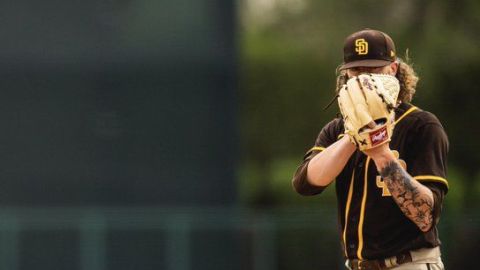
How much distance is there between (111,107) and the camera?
11008 mm

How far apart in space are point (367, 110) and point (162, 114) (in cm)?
716

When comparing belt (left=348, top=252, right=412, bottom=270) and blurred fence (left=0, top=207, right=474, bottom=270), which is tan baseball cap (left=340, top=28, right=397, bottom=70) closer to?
belt (left=348, top=252, right=412, bottom=270)

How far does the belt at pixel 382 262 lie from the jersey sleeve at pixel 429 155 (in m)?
0.28

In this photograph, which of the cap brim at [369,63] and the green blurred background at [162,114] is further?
the green blurred background at [162,114]

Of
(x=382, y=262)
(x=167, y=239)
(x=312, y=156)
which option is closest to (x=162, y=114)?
(x=167, y=239)

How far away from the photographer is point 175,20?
11102 millimetres

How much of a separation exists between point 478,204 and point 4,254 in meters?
4.36

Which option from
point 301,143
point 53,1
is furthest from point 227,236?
point 53,1

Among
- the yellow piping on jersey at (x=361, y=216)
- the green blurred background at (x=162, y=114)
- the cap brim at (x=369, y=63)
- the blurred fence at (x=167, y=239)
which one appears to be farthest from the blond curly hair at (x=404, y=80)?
the green blurred background at (x=162, y=114)

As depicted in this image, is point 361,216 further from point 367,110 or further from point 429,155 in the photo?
point 367,110

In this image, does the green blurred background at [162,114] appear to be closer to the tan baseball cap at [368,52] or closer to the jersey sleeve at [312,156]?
the jersey sleeve at [312,156]

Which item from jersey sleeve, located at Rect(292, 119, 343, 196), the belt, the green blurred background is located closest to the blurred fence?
the green blurred background

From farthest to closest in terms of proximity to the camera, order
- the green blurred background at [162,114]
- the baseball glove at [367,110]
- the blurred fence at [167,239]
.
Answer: the green blurred background at [162,114] → the blurred fence at [167,239] → the baseball glove at [367,110]

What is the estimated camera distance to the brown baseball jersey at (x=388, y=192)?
4.19 meters
